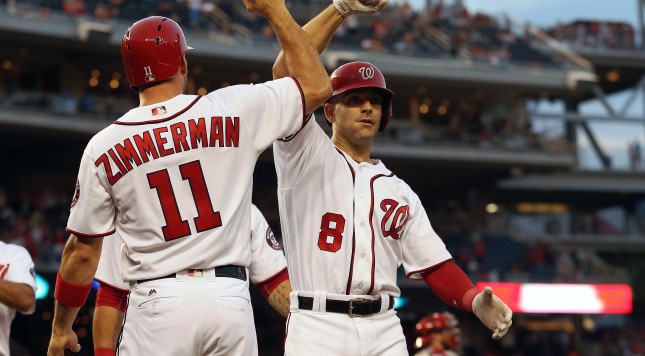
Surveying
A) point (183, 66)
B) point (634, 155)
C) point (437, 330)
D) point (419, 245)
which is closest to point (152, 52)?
point (183, 66)

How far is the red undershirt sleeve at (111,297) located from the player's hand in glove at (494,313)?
1.99 m

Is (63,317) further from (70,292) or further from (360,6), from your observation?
(360,6)

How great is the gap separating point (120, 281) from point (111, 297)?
0.34 feet

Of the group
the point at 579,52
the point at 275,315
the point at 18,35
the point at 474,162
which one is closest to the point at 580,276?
the point at 474,162

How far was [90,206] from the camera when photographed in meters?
4.72

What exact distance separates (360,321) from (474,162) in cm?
3181

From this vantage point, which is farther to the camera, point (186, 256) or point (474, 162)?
point (474, 162)

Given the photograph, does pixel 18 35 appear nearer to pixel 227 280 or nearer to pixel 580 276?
pixel 580 276

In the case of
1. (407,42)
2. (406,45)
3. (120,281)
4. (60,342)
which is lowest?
(60,342)

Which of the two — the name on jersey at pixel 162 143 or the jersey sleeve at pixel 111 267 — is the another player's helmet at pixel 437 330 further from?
the name on jersey at pixel 162 143

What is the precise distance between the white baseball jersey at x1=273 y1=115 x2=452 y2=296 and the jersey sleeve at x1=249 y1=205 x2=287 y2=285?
1.01 metres

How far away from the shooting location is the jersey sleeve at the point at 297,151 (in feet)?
18.0

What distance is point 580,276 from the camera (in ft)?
108

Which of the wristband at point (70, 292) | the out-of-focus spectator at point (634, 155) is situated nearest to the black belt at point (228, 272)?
the wristband at point (70, 292)
